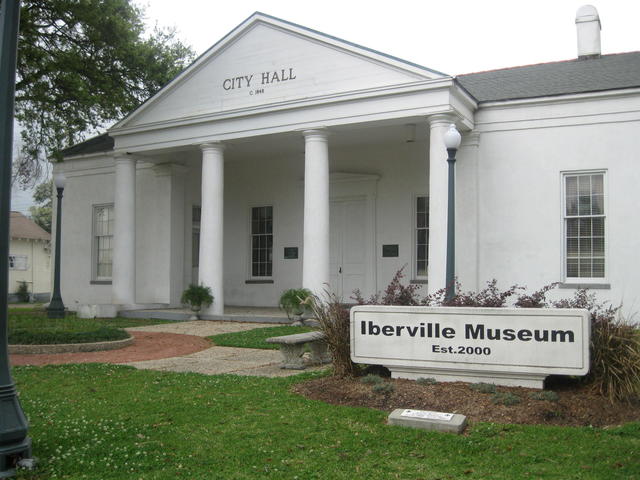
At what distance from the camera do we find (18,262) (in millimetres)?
41625

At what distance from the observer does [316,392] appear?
7.77 m

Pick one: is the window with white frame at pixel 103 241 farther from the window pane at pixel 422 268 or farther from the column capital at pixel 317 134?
the window pane at pixel 422 268

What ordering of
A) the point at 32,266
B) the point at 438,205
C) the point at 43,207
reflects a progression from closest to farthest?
the point at 438,205 < the point at 32,266 < the point at 43,207

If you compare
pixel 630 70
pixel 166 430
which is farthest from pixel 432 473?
pixel 630 70

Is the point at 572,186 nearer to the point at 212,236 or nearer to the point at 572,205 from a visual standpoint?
the point at 572,205

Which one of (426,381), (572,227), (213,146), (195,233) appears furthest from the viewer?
(195,233)

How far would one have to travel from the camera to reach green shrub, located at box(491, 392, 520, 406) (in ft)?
22.3

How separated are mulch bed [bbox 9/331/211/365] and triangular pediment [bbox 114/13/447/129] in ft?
20.9

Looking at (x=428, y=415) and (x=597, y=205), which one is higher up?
(x=597, y=205)

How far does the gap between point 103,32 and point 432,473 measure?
15.7m

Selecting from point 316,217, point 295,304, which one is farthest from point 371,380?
point 316,217

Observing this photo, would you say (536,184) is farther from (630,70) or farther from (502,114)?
(630,70)

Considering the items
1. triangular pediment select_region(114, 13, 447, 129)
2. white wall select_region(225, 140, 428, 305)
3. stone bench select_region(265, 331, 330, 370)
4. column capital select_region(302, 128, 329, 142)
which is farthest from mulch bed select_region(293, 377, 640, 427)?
white wall select_region(225, 140, 428, 305)

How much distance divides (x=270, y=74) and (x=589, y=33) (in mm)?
9280
